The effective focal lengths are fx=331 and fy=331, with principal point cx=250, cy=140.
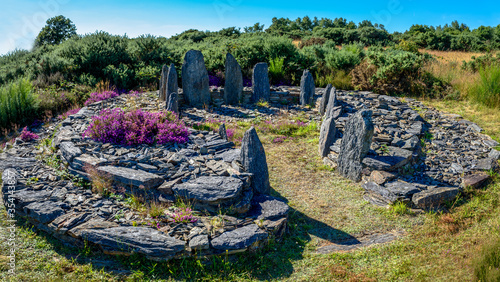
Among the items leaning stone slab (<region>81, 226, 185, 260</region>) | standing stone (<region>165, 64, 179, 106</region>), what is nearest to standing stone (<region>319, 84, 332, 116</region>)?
standing stone (<region>165, 64, 179, 106</region>)

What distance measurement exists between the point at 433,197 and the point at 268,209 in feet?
10.7

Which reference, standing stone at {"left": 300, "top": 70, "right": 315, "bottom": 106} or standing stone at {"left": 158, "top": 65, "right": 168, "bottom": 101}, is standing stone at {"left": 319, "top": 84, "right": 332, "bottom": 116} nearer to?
standing stone at {"left": 300, "top": 70, "right": 315, "bottom": 106}

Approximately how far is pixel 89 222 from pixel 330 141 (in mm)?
5780

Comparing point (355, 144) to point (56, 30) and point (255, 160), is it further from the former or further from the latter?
point (56, 30)

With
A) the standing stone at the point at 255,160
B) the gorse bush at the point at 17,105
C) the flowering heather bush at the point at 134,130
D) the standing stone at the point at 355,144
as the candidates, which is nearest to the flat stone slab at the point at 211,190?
the standing stone at the point at 255,160

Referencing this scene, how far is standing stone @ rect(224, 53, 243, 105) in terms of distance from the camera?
11.9m

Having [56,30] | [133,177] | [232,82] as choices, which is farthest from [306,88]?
[56,30]

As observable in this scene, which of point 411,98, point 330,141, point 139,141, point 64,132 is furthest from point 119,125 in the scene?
point 411,98

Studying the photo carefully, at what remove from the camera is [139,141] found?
7281mm

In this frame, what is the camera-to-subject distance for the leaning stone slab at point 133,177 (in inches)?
231

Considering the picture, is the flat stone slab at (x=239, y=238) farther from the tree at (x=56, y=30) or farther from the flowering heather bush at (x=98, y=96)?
Answer: the tree at (x=56, y=30)

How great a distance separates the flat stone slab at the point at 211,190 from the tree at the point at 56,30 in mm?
24944

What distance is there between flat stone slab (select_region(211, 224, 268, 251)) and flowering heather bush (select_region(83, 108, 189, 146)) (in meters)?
3.19

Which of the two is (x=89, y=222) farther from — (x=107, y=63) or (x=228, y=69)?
(x=107, y=63)
